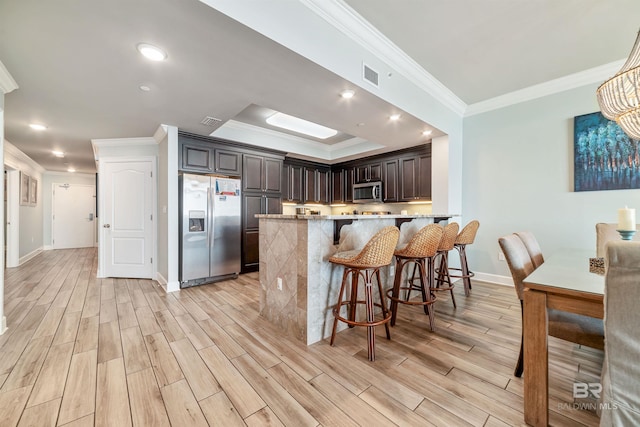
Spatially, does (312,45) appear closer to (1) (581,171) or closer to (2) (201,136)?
(2) (201,136)

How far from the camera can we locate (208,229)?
3945mm

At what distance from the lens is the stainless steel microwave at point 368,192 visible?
198 inches

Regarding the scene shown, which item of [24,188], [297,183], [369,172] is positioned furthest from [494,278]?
[24,188]

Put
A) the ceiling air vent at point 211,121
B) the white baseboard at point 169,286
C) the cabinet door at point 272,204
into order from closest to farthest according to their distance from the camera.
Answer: the ceiling air vent at point 211,121 → the white baseboard at point 169,286 → the cabinet door at point 272,204

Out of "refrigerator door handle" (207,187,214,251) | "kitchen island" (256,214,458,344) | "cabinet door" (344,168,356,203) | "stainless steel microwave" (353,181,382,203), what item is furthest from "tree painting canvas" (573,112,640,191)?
"refrigerator door handle" (207,187,214,251)

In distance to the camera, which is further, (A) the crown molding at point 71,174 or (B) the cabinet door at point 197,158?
(A) the crown molding at point 71,174

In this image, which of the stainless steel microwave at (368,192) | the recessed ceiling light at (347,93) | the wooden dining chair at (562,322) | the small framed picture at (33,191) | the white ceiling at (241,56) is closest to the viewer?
the wooden dining chair at (562,322)

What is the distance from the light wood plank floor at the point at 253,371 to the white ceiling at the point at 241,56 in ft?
7.49

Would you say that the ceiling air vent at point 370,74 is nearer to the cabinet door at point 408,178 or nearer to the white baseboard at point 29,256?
the cabinet door at point 408,178

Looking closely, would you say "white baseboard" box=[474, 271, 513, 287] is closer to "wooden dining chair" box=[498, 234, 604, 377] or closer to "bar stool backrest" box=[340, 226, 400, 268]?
"wooden dining chair" box=[498, 234, 604, 377]

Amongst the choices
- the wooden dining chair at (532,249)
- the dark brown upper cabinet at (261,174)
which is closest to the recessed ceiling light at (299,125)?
the dark brown upper cabinet at (261,174)

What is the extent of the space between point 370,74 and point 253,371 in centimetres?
268

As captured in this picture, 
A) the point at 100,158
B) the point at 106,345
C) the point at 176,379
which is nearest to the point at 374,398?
the point at 176,379

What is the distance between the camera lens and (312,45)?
1.91 m
